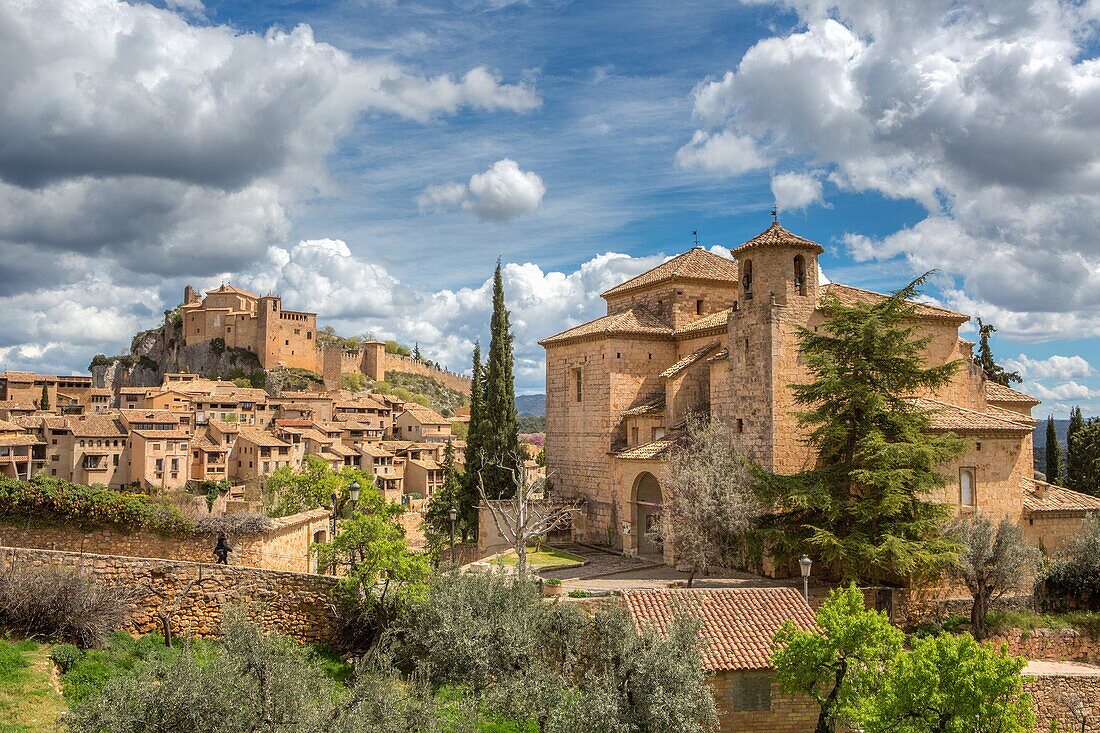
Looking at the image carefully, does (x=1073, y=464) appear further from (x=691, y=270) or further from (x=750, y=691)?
(x=750, y=691)

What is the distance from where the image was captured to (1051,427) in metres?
46.5

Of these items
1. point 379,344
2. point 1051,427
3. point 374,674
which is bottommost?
point 374,674

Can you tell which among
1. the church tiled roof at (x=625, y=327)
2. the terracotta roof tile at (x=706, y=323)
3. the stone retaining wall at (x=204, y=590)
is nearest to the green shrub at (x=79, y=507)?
the stone retaining wall at (x=204, y=590)

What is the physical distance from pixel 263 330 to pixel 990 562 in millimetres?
89018

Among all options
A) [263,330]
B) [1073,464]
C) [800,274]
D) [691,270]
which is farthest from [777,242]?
[263,330]

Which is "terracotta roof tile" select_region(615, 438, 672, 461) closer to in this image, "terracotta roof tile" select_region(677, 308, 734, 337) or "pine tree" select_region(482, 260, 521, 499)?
"terracotta roof tile" select_region(677, 308, 734, 337)

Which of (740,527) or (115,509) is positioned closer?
(115,509)

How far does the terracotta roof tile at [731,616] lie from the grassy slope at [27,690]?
8.69 meters

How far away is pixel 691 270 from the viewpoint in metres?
29.5

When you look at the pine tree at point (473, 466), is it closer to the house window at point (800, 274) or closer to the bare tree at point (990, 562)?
the house window at point (800, 274)

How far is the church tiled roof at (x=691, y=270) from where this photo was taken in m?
29.4

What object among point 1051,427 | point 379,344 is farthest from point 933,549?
point 379,344

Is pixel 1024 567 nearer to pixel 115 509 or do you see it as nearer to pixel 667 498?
pixel 667 498

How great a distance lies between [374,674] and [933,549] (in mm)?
13815
